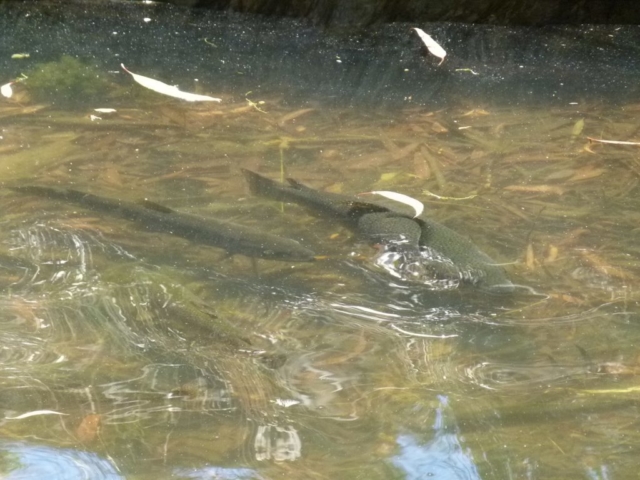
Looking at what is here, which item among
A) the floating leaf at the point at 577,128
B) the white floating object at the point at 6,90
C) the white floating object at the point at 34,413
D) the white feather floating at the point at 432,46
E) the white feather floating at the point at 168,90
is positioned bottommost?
the white floating object at the point at 34,413

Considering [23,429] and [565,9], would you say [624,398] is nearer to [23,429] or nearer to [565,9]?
[23,429]

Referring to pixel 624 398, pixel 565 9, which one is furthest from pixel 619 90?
pixel 624 398

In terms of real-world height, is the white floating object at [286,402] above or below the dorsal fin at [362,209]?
below

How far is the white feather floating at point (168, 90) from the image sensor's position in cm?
340

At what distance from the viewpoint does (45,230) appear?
2596 mm

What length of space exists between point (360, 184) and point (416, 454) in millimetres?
1474

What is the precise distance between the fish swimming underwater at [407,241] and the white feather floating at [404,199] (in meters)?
0.06

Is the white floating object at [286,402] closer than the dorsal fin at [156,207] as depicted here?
Yes

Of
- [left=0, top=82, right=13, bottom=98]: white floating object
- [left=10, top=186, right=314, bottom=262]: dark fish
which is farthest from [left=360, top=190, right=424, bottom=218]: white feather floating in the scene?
[left=0, top=82, right=13, bottom=98]: white floating object

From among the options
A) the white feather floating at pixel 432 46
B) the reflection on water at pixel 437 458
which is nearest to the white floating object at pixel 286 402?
the reflection on water at pixel 437 458

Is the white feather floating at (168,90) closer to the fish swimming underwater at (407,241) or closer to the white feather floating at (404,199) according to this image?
the fish swimming underwater at (407,241)

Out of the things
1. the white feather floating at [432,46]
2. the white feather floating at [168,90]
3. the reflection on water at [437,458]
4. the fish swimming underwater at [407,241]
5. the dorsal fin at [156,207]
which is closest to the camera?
the reflection on water at [437,458]

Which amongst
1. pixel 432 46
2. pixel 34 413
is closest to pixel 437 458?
pixel 34 413

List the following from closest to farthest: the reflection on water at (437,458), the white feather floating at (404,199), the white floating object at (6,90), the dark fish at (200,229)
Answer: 1. the reflection on water at (437,458)
2. the dark fish at (200,229)
3. the white feather floating at (404,199)
4. the white floating object at (6,90)
